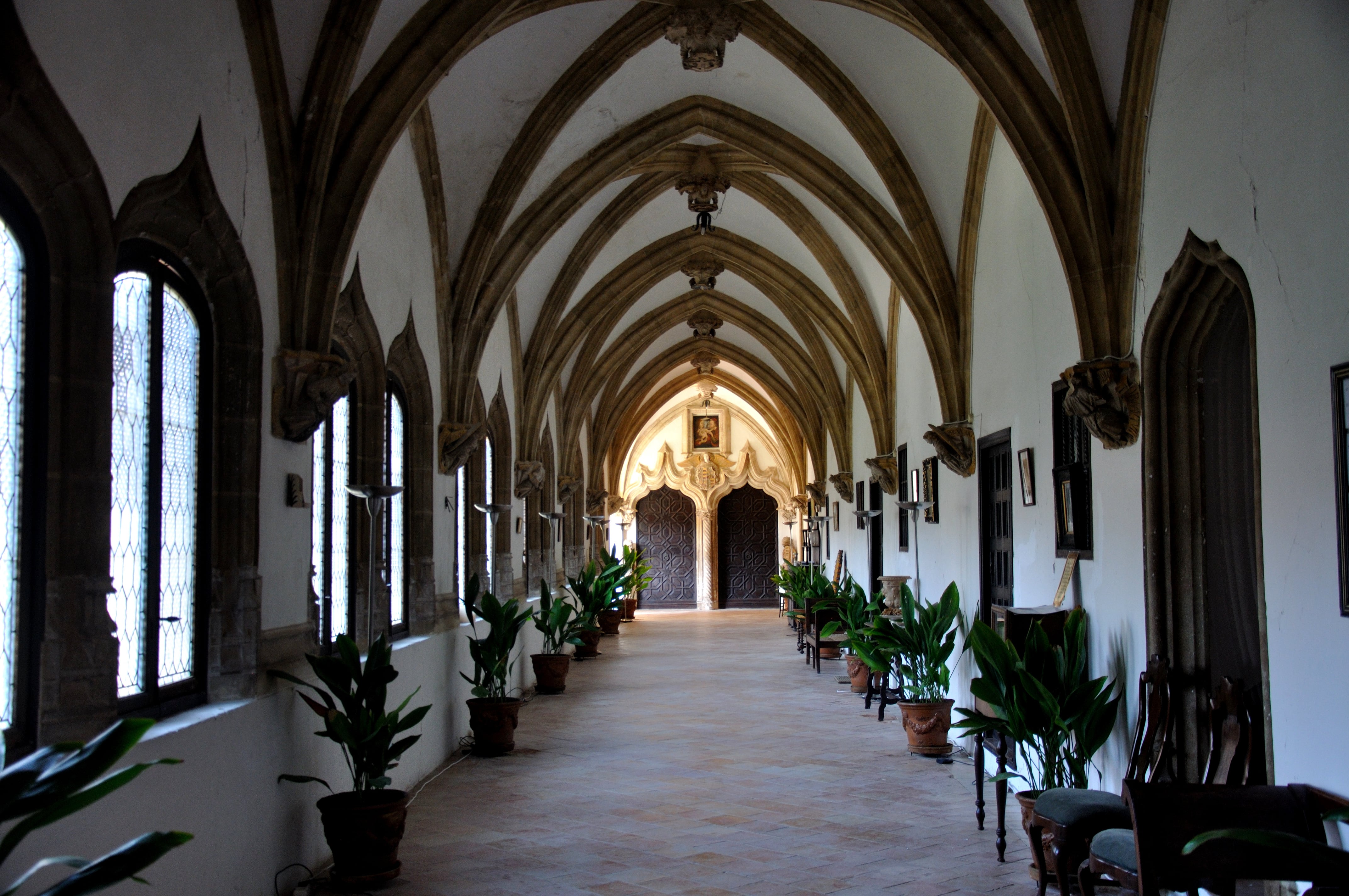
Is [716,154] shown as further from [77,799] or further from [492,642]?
[77,799]

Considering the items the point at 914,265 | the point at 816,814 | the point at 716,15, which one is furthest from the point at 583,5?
the point at 816,814

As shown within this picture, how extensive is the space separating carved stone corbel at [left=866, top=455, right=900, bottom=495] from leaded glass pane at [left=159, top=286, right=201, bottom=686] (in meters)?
8.28

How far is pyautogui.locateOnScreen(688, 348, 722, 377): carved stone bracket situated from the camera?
19234 millimetres

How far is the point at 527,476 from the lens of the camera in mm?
11523

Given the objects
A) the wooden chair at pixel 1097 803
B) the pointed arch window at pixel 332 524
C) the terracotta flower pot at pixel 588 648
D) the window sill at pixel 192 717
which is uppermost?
the pointed arch window at pixel 332 524

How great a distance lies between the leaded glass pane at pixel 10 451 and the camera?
3.12m

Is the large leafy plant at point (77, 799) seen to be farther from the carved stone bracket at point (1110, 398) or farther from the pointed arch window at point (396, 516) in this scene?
the pointed arch window at point (396, 516)

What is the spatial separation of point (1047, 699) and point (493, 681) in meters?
4.46

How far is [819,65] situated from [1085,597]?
165 inches

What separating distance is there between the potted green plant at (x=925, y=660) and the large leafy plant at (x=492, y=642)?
2749 mm

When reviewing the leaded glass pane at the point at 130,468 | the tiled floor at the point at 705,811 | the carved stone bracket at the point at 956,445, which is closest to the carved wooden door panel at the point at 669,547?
the tiled floor at the point at 705,811

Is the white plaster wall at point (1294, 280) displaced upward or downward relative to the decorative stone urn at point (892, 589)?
upward

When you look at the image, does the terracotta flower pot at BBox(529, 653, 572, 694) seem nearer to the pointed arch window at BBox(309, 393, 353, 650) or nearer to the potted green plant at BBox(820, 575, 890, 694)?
the potted green plant at BBox(820, 575, 890, 694)

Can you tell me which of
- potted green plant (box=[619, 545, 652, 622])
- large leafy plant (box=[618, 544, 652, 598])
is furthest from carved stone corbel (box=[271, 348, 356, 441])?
potted green plant (box=[619, 545, 652, 622])
